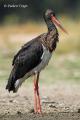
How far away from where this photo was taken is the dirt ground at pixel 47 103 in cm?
1158

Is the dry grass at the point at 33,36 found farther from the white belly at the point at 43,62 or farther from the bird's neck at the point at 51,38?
the white belly at the point at 43,62

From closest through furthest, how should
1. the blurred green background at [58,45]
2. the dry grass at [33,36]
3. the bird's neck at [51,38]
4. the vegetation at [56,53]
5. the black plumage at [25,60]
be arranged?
the black plumage at [25,60]
the bird's neck at [51,38]
the vegetation at [56,53]
the blurred green background at [58,45]
the dry grass at [33,36]

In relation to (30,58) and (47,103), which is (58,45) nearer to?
(47,103)

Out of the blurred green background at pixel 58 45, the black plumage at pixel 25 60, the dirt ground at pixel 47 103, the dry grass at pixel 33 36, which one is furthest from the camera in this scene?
the dry grass at pixel 33 36

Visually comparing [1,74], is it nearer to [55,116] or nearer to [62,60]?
[62,60]

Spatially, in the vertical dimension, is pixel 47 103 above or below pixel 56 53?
below

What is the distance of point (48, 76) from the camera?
754 inches

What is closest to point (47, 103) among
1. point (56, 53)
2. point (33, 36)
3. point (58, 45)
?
point (56, 53)

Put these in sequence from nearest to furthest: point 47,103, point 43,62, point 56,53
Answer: point 43,62 < point 47,103 < point 56,53

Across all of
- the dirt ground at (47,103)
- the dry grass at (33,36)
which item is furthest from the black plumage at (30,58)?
the dry grass at (33,36)

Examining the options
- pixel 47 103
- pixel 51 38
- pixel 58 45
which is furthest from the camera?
pixel 58 45

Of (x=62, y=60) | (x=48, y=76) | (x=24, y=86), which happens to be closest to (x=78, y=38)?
(x=62, y=60)

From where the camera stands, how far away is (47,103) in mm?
14148

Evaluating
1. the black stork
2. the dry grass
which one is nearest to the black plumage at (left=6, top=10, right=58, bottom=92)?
the black stork
